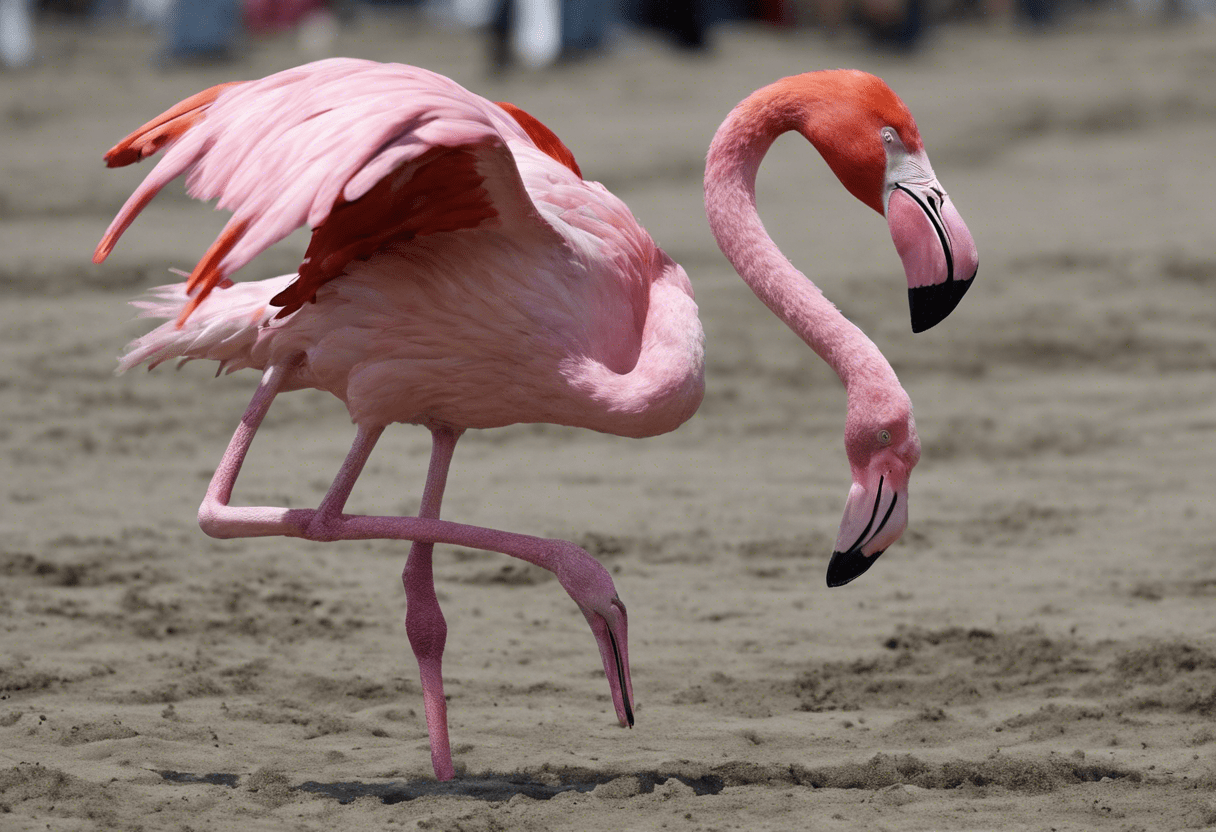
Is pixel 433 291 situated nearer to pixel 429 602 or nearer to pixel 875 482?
pixel 429 602

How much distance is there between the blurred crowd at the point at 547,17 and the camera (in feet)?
54.3

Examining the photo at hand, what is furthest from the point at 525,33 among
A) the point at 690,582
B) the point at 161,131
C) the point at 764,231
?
the point at 764,231

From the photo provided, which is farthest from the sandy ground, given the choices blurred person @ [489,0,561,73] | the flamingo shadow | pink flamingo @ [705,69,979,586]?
blurred person @ [489,0,561,73]

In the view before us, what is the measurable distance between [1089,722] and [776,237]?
20.1 ft

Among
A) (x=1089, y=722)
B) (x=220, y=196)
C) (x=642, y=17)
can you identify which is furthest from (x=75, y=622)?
(x=642, y=17)

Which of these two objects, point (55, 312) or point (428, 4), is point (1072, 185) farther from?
point (428, 4)

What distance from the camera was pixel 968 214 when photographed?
10.6 meters

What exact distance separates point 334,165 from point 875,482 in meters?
1.27

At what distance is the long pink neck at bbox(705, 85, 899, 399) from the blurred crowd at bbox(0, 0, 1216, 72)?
12.6 metres

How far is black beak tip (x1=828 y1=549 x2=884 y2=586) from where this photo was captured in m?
3.35

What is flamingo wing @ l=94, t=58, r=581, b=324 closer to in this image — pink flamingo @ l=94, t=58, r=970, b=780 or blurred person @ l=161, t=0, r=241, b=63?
pink flamingo @ l=94, t=58, r=970, b=780

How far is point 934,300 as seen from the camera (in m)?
3.25

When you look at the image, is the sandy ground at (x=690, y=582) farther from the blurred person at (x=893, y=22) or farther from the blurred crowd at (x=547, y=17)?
the blurred person at (x=893, y=22)

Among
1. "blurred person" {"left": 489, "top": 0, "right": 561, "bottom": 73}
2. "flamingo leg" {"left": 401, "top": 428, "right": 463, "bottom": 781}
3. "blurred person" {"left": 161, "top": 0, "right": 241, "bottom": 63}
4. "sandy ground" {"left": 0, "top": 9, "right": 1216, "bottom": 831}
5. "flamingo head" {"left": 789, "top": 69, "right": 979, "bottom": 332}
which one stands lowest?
"blurred person" {"left": 161, "top": 0, "right": 241, "bottom": 63}
